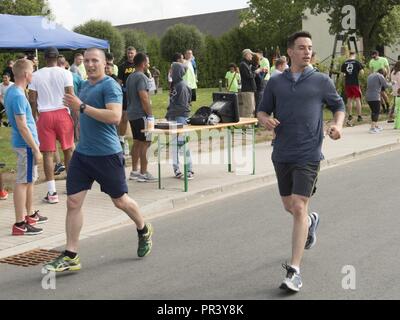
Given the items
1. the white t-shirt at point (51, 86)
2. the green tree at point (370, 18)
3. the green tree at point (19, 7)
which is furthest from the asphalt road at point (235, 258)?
the green tree at point (19, 7)

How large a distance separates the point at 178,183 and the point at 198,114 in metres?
1.10

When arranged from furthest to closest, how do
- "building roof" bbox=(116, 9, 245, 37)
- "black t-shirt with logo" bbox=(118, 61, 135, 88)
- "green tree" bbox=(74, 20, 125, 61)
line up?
"building roof" bbox=(116, 9, 245, 37) → "green tree" bbox=(74, 20, 125, 61) → "black t-shirt with logo" bbox=(118, 61, 135, 88)

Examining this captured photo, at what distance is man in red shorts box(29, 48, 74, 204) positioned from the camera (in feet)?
29.0

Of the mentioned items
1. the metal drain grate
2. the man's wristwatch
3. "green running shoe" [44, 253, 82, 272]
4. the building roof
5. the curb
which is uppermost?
the building roof

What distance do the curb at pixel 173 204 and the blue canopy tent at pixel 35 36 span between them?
9.20m

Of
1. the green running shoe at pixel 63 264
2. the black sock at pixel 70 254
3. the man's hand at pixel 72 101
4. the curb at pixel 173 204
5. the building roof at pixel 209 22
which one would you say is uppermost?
the building roof at pixel 209 22

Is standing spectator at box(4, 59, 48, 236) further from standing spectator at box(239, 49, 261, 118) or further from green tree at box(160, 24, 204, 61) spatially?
green tree at box(160, 24, 204, 61)

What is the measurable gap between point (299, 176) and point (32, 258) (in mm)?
2842

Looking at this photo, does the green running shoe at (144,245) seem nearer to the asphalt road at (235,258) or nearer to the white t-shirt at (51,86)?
the asphalt road at (235,258)

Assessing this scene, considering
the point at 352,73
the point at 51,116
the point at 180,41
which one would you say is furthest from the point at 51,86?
the point at 180,41

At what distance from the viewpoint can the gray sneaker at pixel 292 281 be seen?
5238mm

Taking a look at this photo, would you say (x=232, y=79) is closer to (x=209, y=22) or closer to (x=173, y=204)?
(x=173, y=204)

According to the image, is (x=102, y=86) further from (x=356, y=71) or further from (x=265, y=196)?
(x=356, y=71)

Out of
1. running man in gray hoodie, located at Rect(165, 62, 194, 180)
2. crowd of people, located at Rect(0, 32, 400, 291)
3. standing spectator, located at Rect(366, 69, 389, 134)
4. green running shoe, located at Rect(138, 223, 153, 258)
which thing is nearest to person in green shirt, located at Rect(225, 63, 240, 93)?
standing spectator, located at Rect(366, 69, 389, 134)
